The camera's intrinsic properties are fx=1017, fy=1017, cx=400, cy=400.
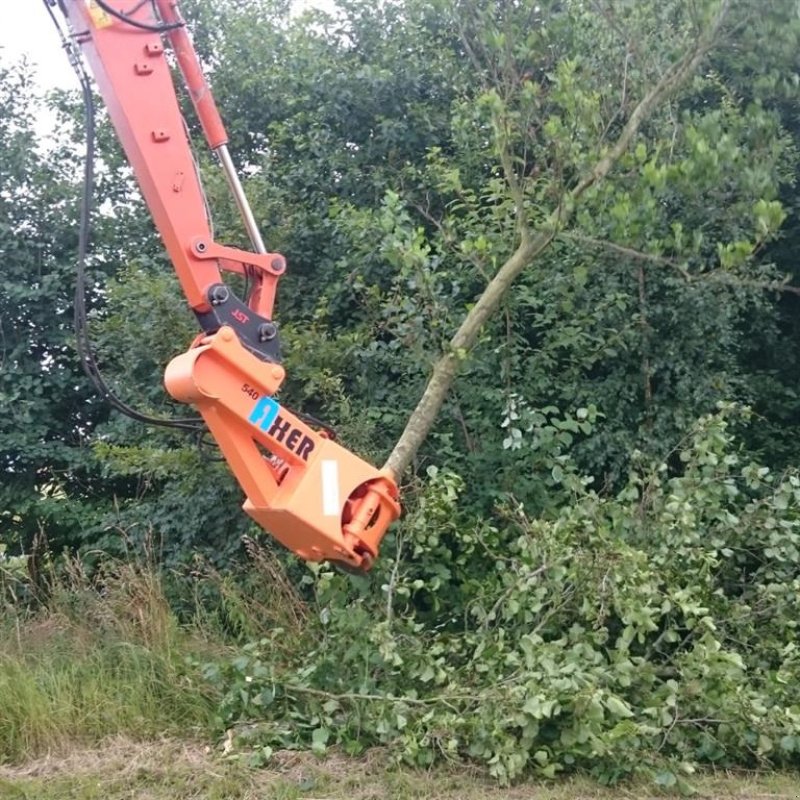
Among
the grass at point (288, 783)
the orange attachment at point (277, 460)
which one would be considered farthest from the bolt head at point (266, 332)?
the grass at point (288, 783)

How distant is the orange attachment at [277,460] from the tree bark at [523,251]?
0.50 meters

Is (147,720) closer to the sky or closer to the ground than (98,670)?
closer to the ground

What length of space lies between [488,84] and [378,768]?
410cm

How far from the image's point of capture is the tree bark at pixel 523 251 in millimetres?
5266

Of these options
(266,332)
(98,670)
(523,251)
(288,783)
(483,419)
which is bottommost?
(288,783)

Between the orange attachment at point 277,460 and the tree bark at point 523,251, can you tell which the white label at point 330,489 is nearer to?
the orange attachment at point 277,460

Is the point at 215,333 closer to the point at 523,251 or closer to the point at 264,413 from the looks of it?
the point at 264,413

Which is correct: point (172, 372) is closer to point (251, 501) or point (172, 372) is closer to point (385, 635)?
point (251, 501)

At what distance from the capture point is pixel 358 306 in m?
7.39

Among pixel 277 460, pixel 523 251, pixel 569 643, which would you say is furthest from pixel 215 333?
pixel 569 643

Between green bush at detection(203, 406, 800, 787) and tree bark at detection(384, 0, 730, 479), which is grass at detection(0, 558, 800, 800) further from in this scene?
tree bark at detection(384, 0, 730, 479)

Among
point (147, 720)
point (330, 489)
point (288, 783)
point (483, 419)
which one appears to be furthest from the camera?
point (483, 419)

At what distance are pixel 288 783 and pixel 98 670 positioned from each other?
4.95ft

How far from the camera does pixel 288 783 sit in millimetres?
4535
